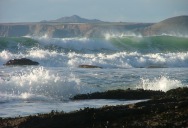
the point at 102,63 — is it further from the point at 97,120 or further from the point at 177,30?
the point at 177,30

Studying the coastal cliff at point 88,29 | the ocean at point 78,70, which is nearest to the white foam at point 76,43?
the ocean at point 78,70

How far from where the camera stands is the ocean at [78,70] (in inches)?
566

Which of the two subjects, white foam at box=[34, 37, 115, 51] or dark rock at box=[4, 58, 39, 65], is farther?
white foam at box=[34, 37, 115, 51]

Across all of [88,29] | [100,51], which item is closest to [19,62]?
[100,51]

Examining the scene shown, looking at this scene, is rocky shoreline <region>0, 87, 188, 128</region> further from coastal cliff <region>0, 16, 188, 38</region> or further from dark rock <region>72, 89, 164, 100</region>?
coastal cliff <region>0, 16, 188, 38</region>

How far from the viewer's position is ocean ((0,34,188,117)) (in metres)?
14.4

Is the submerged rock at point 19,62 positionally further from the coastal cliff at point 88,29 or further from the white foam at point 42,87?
the coastal cliff at point 88,29

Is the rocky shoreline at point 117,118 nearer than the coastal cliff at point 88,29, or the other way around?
the rocky shoreline at point 117,118

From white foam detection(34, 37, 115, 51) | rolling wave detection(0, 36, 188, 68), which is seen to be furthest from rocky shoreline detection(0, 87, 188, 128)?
white foam detection(34, 37, 115, 51)

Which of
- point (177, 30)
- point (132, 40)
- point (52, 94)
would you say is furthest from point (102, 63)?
point (177, 30)

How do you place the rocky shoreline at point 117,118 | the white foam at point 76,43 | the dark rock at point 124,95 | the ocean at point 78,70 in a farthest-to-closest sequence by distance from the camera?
the white foam at point 76,43
the dark rock at point 124,95
the ocean at point 78,70
the rocky shoreline at point 117,118

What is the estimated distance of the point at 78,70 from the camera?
1077 inches

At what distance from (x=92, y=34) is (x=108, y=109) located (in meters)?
117

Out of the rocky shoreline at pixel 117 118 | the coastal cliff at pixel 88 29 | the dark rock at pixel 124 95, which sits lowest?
the rocky shoreline at pixel 117 118
